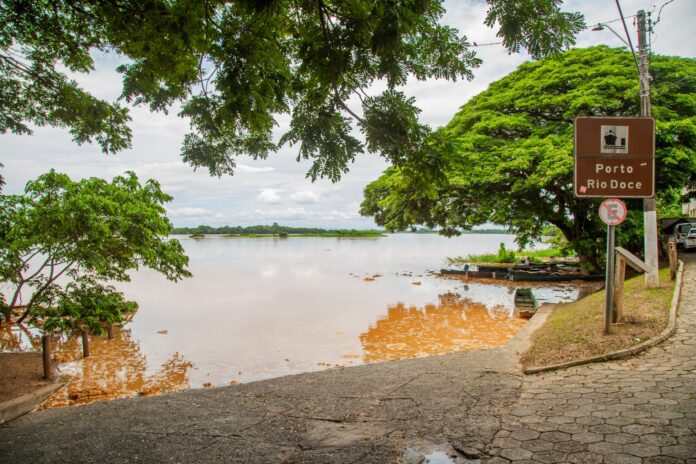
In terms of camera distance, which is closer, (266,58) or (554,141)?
(266,58)

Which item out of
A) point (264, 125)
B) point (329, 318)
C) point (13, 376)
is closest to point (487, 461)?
point (264, 125)

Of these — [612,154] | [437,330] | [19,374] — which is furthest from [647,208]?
[19,374]

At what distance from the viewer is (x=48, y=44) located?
566 cm

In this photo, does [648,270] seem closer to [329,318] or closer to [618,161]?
[618,161]

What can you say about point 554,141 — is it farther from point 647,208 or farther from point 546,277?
point 546,277

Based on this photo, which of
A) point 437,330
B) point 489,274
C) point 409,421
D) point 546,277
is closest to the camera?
point 409,421

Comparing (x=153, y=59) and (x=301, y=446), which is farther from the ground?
(x=153, y=59)

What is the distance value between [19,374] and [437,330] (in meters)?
11.0

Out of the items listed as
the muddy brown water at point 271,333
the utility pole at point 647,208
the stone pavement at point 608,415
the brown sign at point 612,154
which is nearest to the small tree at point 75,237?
the muddy brown water at point 271,333

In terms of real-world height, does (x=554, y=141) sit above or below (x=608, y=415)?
above

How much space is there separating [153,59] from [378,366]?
582 cm

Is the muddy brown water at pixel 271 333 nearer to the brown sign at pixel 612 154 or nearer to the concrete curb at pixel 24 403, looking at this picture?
the concrete curb at pixel 24 403

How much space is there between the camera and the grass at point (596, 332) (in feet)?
20.9

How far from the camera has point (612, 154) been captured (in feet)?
22.6
